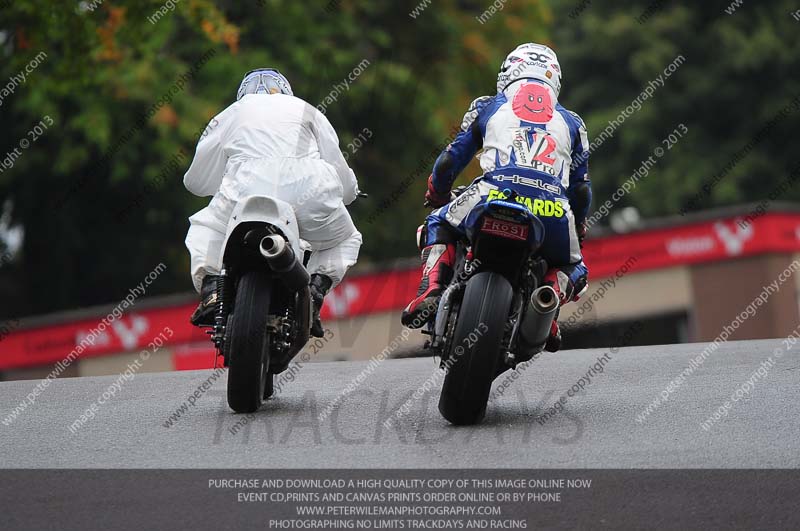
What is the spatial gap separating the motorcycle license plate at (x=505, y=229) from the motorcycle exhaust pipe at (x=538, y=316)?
34 cm

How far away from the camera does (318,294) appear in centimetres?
826

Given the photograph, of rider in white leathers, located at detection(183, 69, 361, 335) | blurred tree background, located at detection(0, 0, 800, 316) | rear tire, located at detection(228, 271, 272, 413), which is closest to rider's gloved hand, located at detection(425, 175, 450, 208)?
rider in white leathers, located at detection(183, 69, 361, 335)

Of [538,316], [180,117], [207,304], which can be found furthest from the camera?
[180,117]

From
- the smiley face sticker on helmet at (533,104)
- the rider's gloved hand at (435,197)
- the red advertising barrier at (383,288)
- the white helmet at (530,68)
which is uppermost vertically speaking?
the white helmet at (530,68)

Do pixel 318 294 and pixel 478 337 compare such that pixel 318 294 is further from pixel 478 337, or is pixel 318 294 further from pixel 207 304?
pixel 478 337

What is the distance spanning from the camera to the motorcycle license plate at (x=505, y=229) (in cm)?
688

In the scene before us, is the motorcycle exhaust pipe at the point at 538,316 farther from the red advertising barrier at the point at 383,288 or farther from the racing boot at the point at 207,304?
the red advertising barrier at the point at 383,288

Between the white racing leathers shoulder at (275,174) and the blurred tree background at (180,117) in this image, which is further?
the blurred tree background at (180,117)

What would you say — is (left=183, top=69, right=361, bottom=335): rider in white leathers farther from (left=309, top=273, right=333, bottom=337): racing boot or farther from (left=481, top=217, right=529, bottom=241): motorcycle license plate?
(left=481, top=217, right=529, bottom=241): motorcycle license plate

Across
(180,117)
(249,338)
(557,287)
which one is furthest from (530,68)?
(180,117)

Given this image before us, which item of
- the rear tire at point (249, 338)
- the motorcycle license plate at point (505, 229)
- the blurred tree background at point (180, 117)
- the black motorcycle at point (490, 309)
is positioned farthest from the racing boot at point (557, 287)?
the blurred tree background at point (180, 117)

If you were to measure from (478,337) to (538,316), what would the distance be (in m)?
0.44

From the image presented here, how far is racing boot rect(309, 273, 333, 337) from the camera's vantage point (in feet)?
26.8

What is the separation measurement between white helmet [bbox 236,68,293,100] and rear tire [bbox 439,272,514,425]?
6.97ft
